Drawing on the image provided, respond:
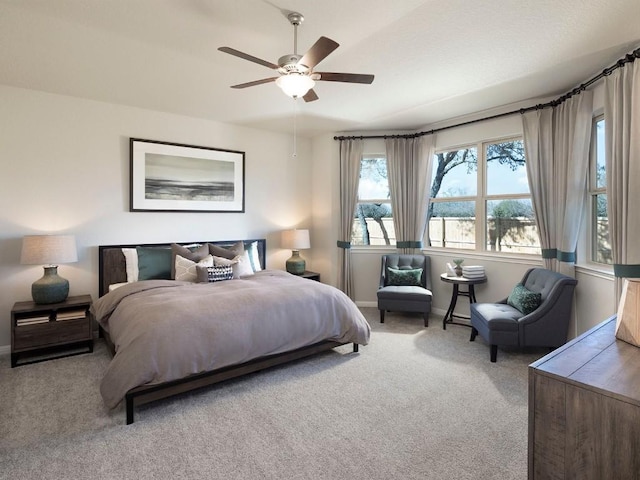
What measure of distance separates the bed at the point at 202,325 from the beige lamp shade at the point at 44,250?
562 mm

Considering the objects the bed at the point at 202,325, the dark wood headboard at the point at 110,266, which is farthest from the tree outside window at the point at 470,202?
the dark wood headboard at the point at 110,266

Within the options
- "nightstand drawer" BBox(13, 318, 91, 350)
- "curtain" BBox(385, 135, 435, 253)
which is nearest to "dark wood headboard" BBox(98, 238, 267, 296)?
"nightstand drawer" BBox(13, 318, 91, 350)

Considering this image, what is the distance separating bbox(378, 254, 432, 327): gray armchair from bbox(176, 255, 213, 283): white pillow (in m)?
2.31

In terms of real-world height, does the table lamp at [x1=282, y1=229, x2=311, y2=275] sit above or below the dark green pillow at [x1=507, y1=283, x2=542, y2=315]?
above

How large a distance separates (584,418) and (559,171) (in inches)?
130

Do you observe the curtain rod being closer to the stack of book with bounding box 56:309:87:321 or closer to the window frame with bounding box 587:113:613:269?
the window frame with bounding box 587:113:613:269

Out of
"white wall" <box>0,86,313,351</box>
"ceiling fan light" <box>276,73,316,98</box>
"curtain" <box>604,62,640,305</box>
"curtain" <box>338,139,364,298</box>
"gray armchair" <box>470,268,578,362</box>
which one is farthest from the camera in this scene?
"curtain" <box>338,139,364,298</box>

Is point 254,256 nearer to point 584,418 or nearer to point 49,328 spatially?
point 49,328

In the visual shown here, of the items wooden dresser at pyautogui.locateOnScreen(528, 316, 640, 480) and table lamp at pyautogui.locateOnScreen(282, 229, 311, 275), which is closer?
wooden dresser at pyautogui.locateOnScreen(528, 316, 640, 480)

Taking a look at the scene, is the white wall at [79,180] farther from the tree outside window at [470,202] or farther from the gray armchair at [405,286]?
the gray armchair at [405,286]

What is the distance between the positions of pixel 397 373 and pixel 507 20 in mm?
3019

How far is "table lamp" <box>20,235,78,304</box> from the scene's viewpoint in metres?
3.43

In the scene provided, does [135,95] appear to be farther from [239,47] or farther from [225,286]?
[225,286]

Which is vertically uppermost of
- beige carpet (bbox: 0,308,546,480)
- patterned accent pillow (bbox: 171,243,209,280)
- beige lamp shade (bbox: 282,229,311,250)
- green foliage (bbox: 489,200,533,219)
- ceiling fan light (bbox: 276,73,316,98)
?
ceiling fan light (bbox: 276,73,316,98)
